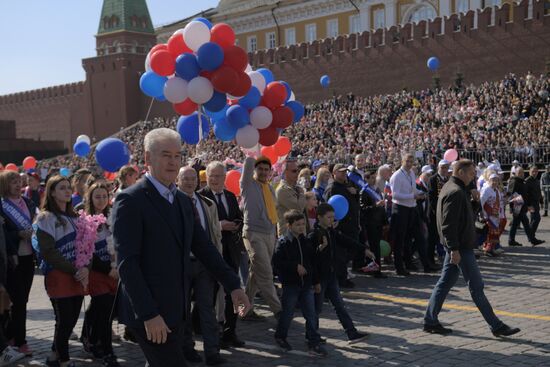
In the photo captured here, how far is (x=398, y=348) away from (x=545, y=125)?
55.7 ft

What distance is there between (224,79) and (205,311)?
3176 mm

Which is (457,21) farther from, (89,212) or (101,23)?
(101,23)

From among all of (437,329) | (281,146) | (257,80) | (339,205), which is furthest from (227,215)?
(281,146)

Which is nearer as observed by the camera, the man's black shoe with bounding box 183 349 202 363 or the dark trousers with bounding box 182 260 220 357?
the dark trousers with bounding box 182 260 220 357

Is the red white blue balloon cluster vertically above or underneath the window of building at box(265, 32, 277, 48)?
underneath

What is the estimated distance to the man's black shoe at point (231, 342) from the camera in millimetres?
6141

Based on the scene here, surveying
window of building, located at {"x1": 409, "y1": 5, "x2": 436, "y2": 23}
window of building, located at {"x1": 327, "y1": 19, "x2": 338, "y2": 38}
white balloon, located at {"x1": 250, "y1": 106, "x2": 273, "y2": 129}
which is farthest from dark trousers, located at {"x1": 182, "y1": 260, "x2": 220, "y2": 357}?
window of building, located at {"x1": 327, "y1": 19, "x2": 338, "y2": 38}

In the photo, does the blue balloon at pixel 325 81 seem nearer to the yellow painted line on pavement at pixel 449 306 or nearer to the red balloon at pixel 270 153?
the red balloon at pixel 270 153

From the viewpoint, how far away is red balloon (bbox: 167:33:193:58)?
8.20 metres

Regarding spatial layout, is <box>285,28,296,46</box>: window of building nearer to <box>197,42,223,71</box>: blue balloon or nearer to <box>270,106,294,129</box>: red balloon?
<box>270,106,294,129</box>: red balloon

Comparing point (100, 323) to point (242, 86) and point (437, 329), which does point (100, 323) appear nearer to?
point (437, 329)

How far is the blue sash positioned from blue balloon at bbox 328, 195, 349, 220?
3635 millimetres

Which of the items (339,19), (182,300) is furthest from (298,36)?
(182,300)

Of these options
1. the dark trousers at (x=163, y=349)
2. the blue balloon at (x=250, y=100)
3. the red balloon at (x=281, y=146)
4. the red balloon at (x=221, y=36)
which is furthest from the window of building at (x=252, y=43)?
the dark trousers at (x=163, y=349)
